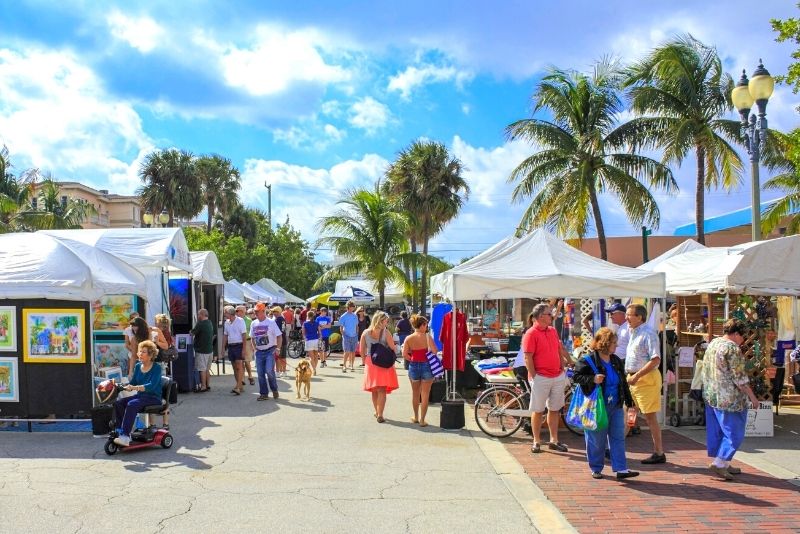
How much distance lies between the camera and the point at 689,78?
Result: 69.1 ft

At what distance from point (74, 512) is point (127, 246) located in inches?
370

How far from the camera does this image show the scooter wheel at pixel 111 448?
851cm

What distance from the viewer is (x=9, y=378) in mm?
10141

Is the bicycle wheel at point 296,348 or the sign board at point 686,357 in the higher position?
the sign board at point 686,357

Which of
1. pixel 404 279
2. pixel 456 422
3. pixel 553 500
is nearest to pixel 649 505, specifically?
pixel 553 500

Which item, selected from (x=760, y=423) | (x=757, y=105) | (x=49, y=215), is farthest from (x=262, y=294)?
(x=760, y=423)

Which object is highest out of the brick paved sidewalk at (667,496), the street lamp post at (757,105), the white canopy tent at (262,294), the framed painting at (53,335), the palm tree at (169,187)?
the palm tree at (169,187)

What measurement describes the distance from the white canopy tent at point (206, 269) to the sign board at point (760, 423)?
12284 millimetres

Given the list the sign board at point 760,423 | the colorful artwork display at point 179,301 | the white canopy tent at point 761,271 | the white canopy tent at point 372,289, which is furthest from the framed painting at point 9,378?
the white canopy tent at point 372,289

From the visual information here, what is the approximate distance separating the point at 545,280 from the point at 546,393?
91.9 inches

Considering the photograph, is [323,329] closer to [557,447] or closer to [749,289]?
[557,447]

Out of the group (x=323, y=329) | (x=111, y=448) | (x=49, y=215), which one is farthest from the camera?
(x=49, y=215)

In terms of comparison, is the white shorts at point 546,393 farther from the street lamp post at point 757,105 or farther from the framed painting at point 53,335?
the framed painting at point 53,335

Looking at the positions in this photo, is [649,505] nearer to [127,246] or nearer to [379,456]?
[379,456]
